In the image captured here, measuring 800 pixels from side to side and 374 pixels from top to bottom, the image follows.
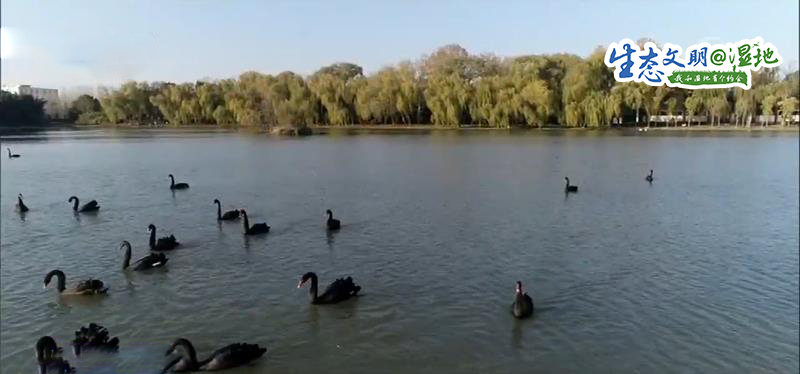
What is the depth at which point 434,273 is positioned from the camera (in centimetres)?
975

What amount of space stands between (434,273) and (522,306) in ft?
7.46

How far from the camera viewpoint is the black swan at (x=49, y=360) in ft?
20.4

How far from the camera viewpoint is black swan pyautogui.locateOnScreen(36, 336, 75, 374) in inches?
244

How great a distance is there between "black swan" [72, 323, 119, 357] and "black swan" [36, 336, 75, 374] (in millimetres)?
231

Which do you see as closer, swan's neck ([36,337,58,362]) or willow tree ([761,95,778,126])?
swan's neck ([36,337,58,362])

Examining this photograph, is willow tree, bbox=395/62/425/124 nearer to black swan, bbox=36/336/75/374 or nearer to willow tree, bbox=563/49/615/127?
willow tree, bbox=563/49/615/127

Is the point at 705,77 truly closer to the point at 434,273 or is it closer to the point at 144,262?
the point at 434,273

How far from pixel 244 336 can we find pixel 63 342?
2196 millimetres

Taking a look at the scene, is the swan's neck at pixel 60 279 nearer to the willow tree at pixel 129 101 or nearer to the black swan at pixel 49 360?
the black swan at pixel 49 360

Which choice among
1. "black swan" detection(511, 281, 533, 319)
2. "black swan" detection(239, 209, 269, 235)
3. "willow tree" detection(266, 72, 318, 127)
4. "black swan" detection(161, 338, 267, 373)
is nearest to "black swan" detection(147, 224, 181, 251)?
"black swan" detection(239, 209, 269, 235)

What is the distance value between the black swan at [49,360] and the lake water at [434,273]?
0.77 ft

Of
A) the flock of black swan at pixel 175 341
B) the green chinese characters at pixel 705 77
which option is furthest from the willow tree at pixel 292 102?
the flock of black swan at pixel 175 341

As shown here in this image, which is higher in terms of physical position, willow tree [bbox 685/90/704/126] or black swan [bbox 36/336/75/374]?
willow tree [bbox 685/90/704/126]

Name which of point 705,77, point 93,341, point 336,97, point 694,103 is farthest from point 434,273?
point 336,97
